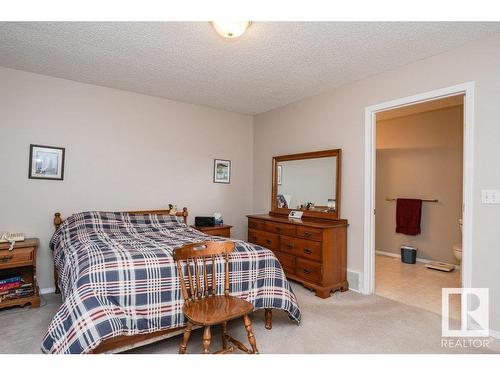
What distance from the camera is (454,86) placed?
105 inches

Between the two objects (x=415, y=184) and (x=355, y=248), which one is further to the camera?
(x=415, y=184)

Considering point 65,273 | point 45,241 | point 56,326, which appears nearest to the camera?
point 56,326

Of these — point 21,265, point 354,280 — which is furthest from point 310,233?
point 21,265

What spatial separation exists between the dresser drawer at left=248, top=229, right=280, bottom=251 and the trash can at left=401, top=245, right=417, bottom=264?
244cm

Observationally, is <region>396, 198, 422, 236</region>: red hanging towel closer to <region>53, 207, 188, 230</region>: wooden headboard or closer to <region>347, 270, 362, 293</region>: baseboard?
<region>347, 270, 362, 293</region>: baseboard

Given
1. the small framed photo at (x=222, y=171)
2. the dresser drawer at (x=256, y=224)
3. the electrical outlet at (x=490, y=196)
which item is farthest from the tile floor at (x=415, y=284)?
the small framed photo at (x=222, y=171)

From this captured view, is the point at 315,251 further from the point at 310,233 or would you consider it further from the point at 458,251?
the point at 458,251

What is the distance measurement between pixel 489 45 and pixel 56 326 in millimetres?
3856

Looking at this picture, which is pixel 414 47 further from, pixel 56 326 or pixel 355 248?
pixel 56 326

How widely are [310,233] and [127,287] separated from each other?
7.03 ft

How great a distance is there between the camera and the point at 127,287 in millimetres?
1947

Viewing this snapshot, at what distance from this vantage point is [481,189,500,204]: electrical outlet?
2.38 m

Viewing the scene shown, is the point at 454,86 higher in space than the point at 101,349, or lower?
higher
